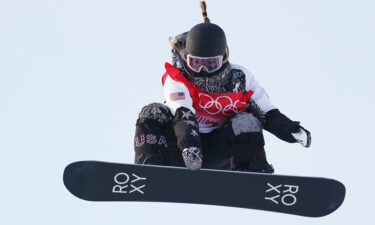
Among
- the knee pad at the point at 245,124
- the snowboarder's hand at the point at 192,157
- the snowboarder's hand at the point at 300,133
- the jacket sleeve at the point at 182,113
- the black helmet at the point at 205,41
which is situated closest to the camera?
the snowboarder's hand at the point at 192,157

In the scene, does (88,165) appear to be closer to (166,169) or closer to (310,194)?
(166,169)

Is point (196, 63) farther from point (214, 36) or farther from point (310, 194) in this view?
point (310, 194)

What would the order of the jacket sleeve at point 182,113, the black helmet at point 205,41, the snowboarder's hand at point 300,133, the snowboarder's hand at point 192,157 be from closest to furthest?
the snowboarder's hand at point 192,157 → the jacket sleeve at point 182,113 → the black helmet at point 205,41 → the snowboarder's hand at point 300,133

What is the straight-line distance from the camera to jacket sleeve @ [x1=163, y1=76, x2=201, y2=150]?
20719mm

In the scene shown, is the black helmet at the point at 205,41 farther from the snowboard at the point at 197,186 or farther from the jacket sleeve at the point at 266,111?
the snowboard at the point at 197,186

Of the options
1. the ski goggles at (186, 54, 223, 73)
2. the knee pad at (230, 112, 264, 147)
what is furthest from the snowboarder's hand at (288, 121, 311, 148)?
the ski goggles at (186, 54, 223, 73)

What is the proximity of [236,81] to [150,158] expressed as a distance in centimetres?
110

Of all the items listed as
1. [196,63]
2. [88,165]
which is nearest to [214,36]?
[196,63]

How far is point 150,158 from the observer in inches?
827

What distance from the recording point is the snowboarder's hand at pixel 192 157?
20.6 m

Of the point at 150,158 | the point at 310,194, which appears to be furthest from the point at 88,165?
the point at 310,194

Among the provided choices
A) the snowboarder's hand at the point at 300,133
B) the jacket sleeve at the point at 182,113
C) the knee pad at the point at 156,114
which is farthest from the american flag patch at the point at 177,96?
the snowboarder's hand at the point at 300,133

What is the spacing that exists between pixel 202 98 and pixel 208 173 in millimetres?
788

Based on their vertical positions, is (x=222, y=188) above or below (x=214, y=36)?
below
